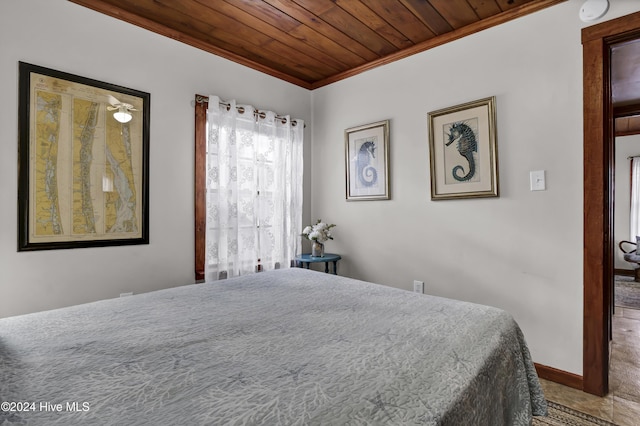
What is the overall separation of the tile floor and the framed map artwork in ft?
9.71

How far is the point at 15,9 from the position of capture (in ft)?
6.14

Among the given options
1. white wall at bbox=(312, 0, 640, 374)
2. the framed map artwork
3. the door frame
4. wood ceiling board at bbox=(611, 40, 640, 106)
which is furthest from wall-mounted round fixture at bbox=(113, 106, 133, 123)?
wood ceiling board at bbox=(611, 40, 640, 106)

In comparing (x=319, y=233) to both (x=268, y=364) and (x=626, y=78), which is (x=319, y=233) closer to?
(x=268, y=364)

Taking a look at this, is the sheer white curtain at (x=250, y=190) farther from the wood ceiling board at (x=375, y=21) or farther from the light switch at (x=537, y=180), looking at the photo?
the light switch at (x=537, y=180)

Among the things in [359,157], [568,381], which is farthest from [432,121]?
[568,381]

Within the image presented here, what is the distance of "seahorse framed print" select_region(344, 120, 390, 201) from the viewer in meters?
2.95

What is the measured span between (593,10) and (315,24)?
1.76 m

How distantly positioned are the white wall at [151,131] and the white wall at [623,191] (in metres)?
6.71

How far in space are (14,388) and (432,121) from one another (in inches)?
108

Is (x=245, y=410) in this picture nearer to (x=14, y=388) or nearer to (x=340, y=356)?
(x=340, y=356)

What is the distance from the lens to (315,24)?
2395mm

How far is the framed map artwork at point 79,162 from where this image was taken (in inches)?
75.0

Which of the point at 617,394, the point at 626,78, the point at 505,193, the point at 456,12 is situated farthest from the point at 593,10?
the point at 617,394

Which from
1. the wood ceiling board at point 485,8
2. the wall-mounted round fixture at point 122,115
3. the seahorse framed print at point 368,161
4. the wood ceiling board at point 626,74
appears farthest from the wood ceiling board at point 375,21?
the wall-mounted round fixture at point 122,115
